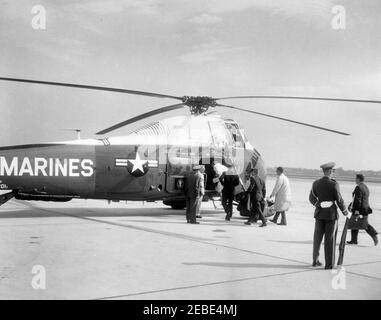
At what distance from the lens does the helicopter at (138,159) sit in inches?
477

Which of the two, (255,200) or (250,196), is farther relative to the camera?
(250,196)

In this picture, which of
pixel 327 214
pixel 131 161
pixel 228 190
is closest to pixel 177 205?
pixel 228 190

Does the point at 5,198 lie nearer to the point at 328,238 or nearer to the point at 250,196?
the point at 250,196

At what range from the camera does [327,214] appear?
749cm

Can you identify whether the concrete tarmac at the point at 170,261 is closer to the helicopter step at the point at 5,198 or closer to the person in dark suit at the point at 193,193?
the person in dark suit at the point at 193,193

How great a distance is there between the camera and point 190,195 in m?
12.8

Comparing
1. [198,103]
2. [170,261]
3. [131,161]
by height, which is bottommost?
[170,261]

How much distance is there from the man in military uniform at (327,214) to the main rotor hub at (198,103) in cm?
669

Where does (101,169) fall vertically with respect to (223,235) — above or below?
above

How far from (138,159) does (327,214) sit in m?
7.17

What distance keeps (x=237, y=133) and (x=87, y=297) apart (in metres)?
10.4

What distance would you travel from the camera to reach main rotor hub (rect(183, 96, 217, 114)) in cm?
1391
